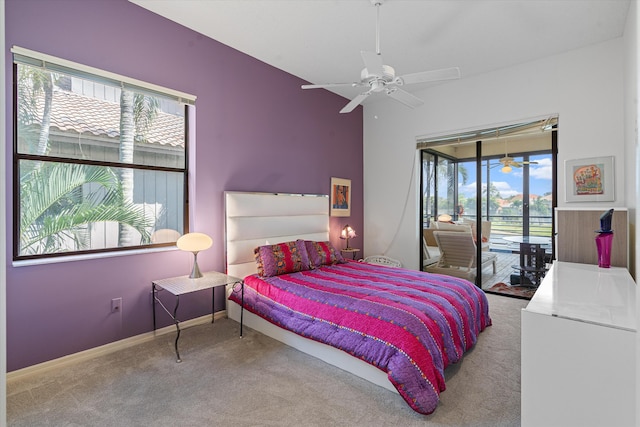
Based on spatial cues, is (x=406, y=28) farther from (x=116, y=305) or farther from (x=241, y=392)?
(x=116, y=305)

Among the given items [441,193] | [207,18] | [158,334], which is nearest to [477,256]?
[441,193]

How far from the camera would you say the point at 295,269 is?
3430 mm

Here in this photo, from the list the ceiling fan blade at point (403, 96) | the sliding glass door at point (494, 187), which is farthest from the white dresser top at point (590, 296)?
the sliding glass door at point (494, 187)

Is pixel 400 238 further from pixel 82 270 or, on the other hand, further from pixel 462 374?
pixel 82 270

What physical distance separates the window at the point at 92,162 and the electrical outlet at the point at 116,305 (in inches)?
17.5

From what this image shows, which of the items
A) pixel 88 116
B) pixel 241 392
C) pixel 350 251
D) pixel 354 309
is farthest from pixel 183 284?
pixel 350 251

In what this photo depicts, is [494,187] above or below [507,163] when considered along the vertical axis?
below

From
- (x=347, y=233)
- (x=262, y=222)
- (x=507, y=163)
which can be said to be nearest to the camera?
(x=262, y=222)

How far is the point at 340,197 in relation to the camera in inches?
194

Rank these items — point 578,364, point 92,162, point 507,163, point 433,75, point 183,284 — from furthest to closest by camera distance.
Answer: point 507,163
point 183,284
point 92,162
point 433,75
point 578,364

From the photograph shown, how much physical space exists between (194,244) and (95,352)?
1.13 metres

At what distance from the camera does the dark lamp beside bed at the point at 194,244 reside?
9.45ft

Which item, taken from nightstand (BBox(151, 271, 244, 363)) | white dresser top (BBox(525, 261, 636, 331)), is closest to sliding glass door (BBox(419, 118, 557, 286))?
white dresser top (BBox(525, 261, 636, 331))

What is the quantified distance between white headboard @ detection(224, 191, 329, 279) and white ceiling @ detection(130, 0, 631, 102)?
1.64 m
